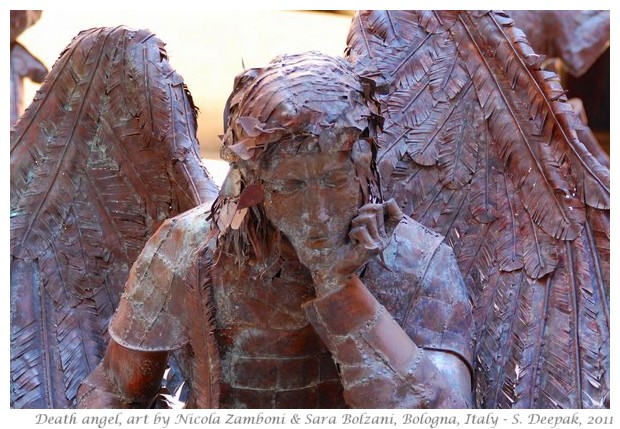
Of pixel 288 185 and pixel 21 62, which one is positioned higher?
pixel 288 185

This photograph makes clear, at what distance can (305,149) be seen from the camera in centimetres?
189

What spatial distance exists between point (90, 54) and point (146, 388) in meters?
0.72

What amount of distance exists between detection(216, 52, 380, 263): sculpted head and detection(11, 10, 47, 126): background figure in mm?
3216

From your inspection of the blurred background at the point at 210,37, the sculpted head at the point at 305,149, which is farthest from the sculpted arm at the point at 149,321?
the blurred background at the point at 210,37

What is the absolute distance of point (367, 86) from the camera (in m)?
A: 1.99

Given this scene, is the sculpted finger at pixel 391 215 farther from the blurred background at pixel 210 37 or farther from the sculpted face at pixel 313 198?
the blurred background at pixel 210 37

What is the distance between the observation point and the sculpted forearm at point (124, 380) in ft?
7.32

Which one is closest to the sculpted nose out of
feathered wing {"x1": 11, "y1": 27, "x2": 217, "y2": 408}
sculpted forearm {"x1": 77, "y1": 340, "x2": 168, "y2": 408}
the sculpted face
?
the sculpted face

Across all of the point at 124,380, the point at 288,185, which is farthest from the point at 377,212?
the point at 124,380

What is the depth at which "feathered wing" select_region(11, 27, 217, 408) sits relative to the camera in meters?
2.55

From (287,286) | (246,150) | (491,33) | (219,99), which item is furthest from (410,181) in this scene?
(219,99)

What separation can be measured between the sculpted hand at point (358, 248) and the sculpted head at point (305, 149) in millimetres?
17

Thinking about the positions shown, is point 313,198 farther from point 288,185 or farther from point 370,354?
point 370,354

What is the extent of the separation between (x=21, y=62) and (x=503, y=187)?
302cm
